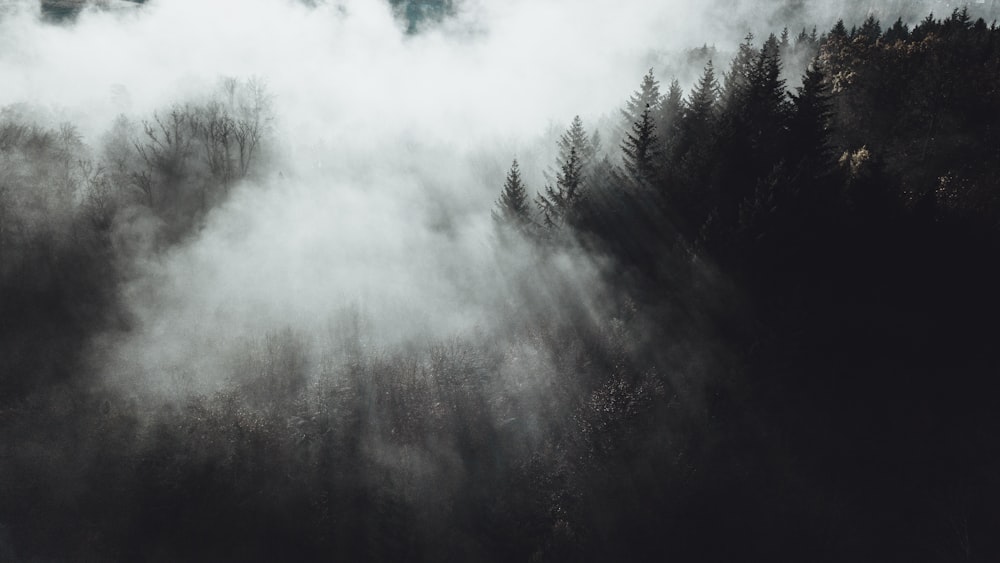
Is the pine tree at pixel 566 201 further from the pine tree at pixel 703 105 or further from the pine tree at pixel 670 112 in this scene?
the pine tree at pixel 670 112

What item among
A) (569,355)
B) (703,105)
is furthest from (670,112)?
(569,355)

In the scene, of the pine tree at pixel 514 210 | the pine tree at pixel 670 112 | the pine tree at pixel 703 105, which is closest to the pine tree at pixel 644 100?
the pine tree at pixel 670 112

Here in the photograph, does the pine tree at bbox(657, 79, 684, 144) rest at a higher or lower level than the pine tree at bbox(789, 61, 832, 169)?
higher

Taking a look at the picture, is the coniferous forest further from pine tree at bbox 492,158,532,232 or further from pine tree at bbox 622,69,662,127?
pine tree at bbox 622,69,662,127

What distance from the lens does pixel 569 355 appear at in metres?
30.3

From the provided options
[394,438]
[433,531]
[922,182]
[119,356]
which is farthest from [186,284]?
[922,182]

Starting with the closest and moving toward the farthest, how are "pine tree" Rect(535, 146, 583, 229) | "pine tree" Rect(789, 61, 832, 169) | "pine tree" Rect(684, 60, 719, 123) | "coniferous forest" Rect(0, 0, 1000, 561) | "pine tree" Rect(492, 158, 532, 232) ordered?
"coniferous forest" Rect(0, 0, 1000, 561)
"pine tree" Rect(789, 61, 832, 169)
"pine tree" Rect(535, 146, 583, 229)
"pine tree" Rect(492, 158, 532, 232)
"pine tree" Rect(684, 60, 719, 123)

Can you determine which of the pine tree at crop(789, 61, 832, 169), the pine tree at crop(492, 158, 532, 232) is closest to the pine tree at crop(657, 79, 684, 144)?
the pine tree at crop(492, 158, 532, 232)

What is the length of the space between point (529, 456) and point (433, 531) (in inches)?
233

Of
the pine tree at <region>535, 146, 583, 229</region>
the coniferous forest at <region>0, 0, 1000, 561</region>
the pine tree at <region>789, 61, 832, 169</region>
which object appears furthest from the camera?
the pine tree at <region>535, 146, 583, 229</region>

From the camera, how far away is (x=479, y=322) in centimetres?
3494

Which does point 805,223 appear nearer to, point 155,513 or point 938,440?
point 938,440

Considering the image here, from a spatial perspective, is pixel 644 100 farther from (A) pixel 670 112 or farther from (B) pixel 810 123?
(B) pixel 810 123

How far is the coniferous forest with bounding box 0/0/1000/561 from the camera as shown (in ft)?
76.7
